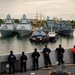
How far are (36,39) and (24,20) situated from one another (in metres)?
52.2

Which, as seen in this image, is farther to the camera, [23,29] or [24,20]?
[24,20]

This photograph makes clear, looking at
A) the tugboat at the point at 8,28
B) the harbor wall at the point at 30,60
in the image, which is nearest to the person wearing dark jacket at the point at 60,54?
the harbor wall at the point at 30,60

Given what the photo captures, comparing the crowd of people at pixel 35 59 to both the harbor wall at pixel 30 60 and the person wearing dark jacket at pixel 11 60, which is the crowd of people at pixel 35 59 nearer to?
the person wearing dark jacket at pixel 11 60

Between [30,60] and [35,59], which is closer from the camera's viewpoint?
[35,59]

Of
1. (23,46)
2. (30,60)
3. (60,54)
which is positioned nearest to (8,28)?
(23,46)

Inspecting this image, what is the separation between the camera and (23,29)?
438 feet

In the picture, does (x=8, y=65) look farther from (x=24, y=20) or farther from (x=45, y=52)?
(x=24, y=20)

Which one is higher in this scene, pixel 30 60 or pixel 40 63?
pixel 30 60

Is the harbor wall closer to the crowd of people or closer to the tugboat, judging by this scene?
the crowd of people

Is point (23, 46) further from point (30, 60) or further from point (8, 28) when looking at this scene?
point (30, 60)

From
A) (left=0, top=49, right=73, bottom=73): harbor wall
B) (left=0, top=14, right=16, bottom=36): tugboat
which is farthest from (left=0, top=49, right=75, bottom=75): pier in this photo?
(left=0, top=14, right=16, bottom=36): tugboat

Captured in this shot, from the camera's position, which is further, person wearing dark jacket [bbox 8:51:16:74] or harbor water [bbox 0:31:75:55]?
harbor water [bbox 0:31:75:55]

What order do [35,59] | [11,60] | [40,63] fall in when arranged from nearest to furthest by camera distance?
1. [11,60]
2. [35,59]
3. [40,63]

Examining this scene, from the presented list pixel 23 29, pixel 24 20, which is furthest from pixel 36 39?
pixel 24 20
